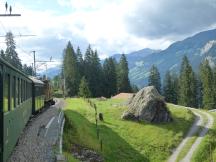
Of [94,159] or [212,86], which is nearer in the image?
[94,159]

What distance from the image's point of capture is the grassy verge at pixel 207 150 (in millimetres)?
44781

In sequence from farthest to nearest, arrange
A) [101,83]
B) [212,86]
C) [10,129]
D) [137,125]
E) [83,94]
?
[101,83]
[212,86]
[83,94]
[137,125]
[10,129]

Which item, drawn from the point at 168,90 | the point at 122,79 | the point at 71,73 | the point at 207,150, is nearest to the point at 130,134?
the point at 207,150

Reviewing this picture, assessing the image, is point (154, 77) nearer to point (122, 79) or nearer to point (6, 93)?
point (122, 79)

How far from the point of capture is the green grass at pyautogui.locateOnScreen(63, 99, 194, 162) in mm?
42094

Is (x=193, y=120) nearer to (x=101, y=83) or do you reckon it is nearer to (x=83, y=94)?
(x=83, y=94)

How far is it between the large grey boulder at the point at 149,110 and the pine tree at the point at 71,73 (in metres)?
55.5

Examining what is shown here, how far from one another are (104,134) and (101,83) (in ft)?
230

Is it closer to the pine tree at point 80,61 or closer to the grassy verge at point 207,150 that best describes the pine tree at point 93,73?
the pine tree at point 80,61

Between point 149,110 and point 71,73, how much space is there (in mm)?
59707

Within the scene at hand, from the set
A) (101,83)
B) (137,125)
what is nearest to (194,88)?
(101,83)

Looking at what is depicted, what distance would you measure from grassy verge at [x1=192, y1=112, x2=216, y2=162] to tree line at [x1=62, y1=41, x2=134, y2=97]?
63.0 meters

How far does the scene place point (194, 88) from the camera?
11069cm

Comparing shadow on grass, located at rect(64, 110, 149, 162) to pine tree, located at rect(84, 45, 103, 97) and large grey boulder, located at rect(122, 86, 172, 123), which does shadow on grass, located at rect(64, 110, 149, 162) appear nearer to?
large grey boulder, located at rect(122, 86, 172, 123)
